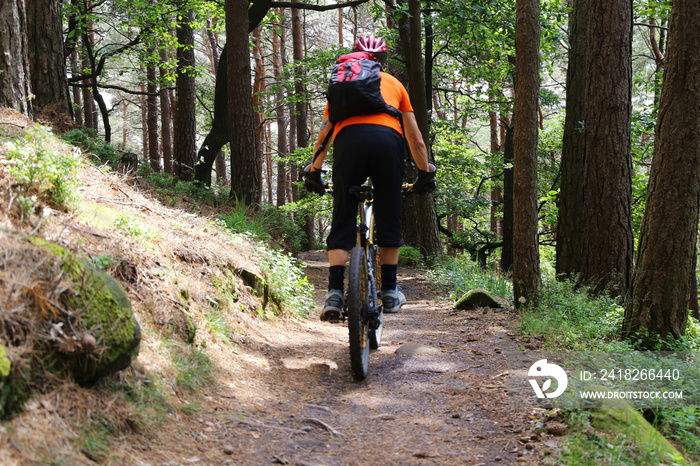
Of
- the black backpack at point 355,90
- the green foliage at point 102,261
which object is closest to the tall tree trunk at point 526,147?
the black backpack at point 355,90

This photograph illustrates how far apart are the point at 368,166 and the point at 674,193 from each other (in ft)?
8.91

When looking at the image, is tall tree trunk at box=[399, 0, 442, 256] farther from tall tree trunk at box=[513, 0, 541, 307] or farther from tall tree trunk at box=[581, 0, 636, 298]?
tall tree trunk at box=[513, 0, 541, 307]

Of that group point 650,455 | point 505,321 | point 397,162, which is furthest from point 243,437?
point 505,321

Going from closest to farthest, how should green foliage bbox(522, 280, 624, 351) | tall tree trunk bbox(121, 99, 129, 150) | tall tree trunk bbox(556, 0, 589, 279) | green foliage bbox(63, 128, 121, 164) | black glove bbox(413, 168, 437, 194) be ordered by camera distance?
1. black glove bbox(413, 168, 437, 194)
2. green foliage bbox(522, 280, 624, 351)
3. green foliage bbox(63, 128, 121, 164)
4. tall tree trunk bbox(556, 0, 589, 279)
5. tall tree trunk bbox(121, 99, 129, 150)

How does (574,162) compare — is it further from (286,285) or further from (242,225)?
(242,225)

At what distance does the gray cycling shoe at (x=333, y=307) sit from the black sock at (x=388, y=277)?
585 mm

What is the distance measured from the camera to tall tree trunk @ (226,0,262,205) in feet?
31.5

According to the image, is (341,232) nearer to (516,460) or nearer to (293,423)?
(293,423)

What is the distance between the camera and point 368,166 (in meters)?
4.28

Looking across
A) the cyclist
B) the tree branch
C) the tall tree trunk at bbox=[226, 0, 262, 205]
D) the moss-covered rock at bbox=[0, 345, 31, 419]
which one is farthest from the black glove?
the tree branch

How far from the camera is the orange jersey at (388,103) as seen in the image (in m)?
4.21

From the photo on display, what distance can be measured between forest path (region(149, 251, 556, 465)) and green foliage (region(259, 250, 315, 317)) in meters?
0.77

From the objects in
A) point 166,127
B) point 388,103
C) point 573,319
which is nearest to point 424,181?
point 388,103

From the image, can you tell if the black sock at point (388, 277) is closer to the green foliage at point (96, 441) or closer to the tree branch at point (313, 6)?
the green foliage at point (96, 441)
